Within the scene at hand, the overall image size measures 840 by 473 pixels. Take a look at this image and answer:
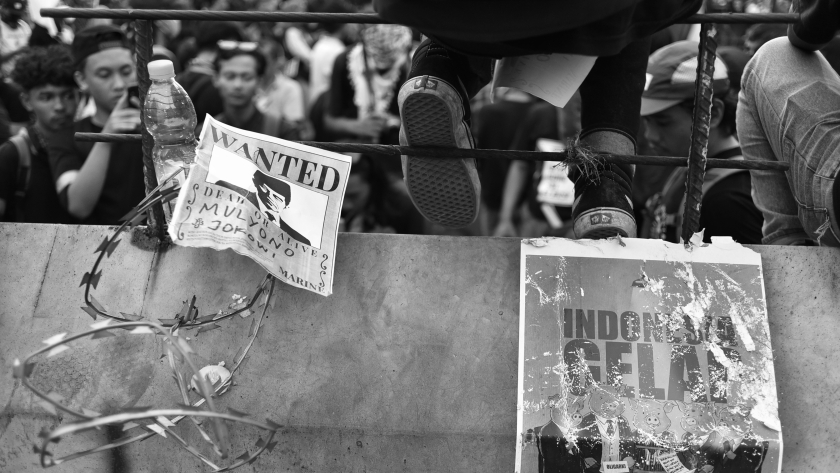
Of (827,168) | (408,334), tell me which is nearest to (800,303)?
(827,168)

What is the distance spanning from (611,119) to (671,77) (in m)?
1.20

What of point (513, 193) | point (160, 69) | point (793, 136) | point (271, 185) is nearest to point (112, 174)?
point (160, 69)

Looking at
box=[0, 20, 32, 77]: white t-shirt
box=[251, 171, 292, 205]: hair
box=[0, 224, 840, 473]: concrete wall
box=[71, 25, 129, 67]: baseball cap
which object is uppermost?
box=[0, 20, 32, 77]: white t-shirt

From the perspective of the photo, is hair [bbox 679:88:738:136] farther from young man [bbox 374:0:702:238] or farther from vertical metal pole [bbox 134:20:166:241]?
vertical metal pole [bbox 134:20:166:241]

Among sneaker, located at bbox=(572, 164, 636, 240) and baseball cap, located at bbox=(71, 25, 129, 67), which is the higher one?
baseball cap, located at bbox=(71, 25, 129, 67)

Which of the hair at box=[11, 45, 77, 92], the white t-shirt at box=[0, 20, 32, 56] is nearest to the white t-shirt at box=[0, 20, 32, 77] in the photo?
the white t-shirt at box=[0, 20, 32, 56]

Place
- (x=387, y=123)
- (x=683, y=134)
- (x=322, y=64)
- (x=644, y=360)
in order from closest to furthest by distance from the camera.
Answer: (x=644, y=360) → (x=683, y=134) → (x=387, y=123) → (x=322, y=64)

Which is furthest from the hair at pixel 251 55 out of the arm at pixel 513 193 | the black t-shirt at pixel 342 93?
the arm at pixel 513 193

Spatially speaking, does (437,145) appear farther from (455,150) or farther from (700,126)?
(700,126)

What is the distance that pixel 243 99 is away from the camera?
5.16 m

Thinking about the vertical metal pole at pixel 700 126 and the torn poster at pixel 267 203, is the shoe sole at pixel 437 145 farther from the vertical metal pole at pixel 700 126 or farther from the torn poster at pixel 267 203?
the vertical metal pole at pixel 700 126

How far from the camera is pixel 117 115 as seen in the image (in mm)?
3576

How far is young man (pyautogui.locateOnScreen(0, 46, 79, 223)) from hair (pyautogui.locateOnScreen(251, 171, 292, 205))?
1.84 m

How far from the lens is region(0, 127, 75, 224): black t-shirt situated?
3.67 m
